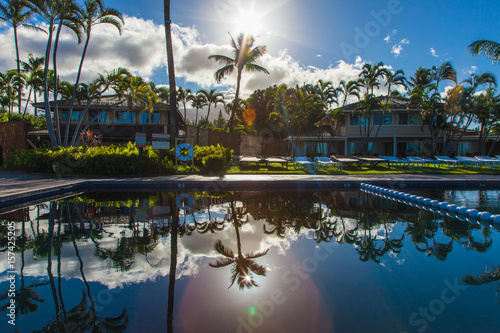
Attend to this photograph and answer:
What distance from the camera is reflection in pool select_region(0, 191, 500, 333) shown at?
259 cm

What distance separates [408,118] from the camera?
2517 cm

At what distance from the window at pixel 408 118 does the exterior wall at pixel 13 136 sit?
27.4m

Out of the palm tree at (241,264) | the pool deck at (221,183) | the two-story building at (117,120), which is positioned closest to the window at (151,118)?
the two-story building at (117,120)

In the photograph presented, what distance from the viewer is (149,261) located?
384cm

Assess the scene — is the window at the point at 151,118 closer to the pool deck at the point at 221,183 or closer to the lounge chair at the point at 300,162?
the lounge chair at the point at 300,162

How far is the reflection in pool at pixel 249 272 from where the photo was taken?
259 centimetres

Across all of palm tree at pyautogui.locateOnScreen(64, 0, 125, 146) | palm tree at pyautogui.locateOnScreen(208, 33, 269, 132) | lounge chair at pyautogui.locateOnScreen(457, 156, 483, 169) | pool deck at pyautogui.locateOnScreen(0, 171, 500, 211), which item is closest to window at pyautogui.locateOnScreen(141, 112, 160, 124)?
palm tree at pyautogui.locateOnScreen(208, 33, 269, 132)

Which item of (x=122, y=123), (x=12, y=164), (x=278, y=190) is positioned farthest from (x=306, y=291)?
(x=122, y=123)

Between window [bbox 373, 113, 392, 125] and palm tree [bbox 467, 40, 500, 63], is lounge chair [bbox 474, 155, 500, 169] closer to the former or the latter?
palm tree [bbox 467, 40, 500, 63]

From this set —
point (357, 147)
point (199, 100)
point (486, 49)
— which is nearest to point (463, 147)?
point (357, 147)

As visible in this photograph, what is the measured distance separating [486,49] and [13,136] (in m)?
23.2

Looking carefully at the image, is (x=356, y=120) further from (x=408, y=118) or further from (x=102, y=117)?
(x=102, y=117)

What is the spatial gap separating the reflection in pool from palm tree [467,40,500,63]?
34.8 feet

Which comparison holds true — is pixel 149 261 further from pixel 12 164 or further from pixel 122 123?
pixel 122 123
